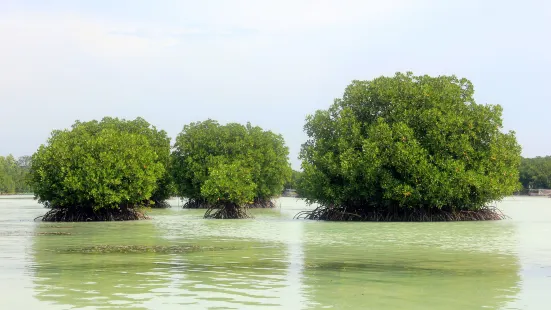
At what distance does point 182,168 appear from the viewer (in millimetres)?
67812

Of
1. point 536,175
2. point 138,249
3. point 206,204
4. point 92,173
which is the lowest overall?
point 138,249

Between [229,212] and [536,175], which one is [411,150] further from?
[536,175]

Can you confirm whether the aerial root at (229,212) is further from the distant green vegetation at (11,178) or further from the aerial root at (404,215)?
the distant green vegetation at (11,178)

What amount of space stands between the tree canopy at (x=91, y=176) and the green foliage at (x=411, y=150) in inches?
400

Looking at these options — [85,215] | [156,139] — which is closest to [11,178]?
[156,139]

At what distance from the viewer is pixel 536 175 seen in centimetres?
13725

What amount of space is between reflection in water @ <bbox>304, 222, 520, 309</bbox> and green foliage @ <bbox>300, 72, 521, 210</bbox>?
448 inches

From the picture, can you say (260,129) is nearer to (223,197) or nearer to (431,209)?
(223,197)

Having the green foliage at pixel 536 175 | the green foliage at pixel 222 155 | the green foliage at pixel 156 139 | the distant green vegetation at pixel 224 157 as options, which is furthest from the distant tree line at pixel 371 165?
the green foliage at pixel 536 175

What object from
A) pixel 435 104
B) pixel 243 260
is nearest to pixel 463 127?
pixel 435 104

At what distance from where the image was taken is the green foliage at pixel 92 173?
137 ft

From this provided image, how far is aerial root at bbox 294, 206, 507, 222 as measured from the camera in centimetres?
4172

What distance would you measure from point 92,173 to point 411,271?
28.7 metres

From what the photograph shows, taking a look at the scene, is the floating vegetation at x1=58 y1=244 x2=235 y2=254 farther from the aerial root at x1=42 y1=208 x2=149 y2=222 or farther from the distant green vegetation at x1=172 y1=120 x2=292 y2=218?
the distant green vegetation at x1=172 y1=120 x2=292 y2=218
